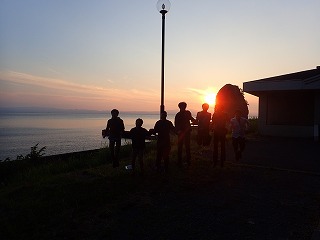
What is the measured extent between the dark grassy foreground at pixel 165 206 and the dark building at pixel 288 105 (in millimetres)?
10625

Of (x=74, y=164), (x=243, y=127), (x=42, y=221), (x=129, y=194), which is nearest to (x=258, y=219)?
(x=129, y=194)

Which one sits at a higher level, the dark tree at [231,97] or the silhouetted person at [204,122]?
the dark tree at [231,97]

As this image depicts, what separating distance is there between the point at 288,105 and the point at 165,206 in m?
16.7

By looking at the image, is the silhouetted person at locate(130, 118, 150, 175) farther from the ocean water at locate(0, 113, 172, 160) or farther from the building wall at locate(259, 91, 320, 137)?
the building wall at locate(259, 91, 320, 137)

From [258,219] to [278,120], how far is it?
54.3 ft

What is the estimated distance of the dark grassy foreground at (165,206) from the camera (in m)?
5.47

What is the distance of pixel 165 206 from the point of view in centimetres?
668

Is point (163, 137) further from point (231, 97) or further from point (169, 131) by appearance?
point (231, 97)

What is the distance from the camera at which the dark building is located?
19234 millimetres

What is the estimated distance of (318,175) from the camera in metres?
9.58

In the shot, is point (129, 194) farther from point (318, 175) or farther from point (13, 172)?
point (13, 172)

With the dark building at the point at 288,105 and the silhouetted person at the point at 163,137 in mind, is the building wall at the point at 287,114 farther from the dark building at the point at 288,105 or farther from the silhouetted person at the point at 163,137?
the silhouetted person at the point at 163,137

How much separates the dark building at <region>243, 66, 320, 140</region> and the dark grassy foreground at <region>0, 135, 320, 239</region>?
34.9ft

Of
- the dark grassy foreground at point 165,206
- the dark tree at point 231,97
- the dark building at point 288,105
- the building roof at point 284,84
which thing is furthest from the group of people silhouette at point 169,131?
the dark tree at point 231,97
